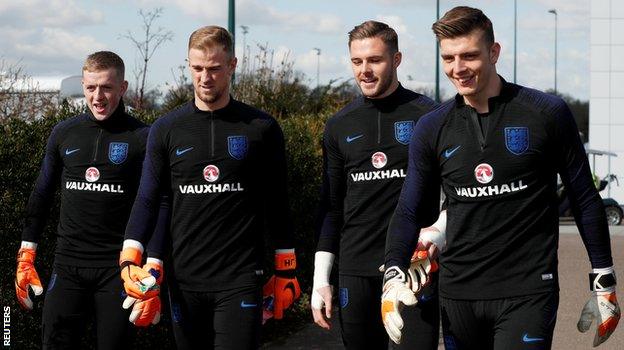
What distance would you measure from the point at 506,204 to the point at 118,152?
2.70 m

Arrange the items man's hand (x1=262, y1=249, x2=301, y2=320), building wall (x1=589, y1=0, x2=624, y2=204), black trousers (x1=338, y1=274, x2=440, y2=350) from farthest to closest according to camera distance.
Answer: building wall (x1=589, y1=0, x2=624, y2=204) → black trousers (x1=338, y1=274, x2=440, y2=350) → man's hand (x1=262, y1=249, x2=301, y2=320)

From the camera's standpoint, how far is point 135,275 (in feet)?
18.1

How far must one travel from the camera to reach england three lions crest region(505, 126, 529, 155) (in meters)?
4.63

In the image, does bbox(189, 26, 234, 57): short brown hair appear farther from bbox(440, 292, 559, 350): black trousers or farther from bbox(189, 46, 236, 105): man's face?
bbox(440, 292, 559, 350): black trousers

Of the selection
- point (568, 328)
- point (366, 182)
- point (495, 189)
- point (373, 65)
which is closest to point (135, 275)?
point (366, 182)

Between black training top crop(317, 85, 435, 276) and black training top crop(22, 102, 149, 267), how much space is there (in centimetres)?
117

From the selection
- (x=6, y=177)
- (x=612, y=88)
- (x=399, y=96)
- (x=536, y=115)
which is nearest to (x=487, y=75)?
(x=536, y=115)

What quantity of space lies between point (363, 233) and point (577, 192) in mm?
1600

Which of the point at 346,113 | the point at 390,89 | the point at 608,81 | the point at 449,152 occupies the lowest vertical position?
the point at 449,152

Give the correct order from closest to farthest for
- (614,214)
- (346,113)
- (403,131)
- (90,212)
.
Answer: (403,131), (346,113), (90,212), (614,214)

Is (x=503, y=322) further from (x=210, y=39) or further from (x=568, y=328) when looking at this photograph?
(x=568, y=328)

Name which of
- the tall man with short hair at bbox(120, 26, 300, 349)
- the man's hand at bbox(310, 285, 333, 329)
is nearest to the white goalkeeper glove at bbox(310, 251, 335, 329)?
the man's hand at bbox(310, 285, 333, 329)

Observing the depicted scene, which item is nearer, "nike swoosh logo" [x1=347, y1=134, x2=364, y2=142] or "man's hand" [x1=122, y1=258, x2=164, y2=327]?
"man's hand" [x1=122, y1=258, x2=164, y2=327]

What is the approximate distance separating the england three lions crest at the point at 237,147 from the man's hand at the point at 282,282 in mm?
574
